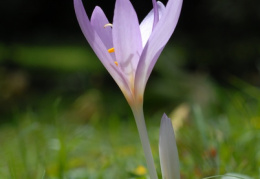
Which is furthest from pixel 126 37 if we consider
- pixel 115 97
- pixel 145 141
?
pixel 115 97

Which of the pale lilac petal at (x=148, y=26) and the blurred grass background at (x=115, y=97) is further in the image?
the blurred grass background at (x=115, y=97)

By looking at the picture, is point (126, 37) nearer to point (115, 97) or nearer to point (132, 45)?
point (132, 45)

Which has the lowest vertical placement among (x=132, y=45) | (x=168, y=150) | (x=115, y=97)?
(x=115, y=97)

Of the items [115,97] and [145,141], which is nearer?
[145,141]

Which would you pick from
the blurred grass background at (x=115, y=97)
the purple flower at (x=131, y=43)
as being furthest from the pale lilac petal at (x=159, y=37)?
the blurred grass background at (x=115, y=97)

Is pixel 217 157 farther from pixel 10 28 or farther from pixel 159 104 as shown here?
pixel 10 28

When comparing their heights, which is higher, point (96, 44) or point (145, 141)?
point (96, 44)

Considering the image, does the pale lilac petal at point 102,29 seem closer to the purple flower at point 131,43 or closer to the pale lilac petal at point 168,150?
the purple flower at point 131,43
